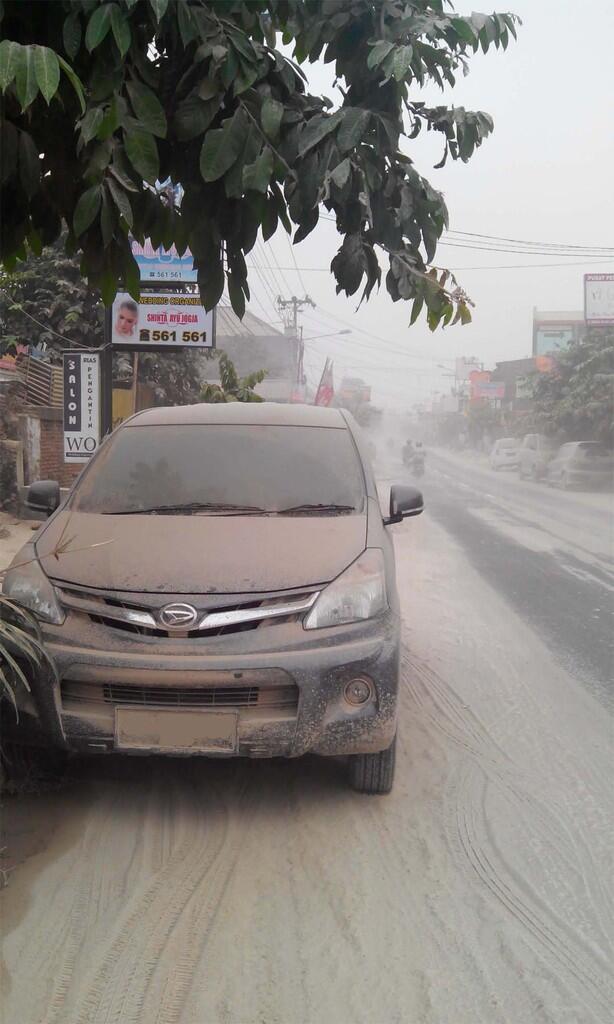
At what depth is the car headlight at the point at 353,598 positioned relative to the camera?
10.8 ft

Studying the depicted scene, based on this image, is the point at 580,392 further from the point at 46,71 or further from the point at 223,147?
the point at 46,71

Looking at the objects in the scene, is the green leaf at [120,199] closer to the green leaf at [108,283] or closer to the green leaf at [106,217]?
the green leaf at [106,217]

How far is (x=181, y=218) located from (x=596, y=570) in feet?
28.1

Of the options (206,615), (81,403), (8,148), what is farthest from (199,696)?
(81,403)

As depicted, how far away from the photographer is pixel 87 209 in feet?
8.42

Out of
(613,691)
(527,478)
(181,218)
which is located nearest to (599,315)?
(527,478)

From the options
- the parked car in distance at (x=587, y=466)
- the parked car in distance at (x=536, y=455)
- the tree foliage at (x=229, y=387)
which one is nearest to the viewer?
the tree foliage at (x=229, y=387)

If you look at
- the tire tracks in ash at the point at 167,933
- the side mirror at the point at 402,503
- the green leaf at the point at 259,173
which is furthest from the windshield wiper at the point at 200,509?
the green leaf at the point at 259,173

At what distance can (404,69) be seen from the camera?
2510 millimetres

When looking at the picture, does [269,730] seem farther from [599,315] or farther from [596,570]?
[599,315]

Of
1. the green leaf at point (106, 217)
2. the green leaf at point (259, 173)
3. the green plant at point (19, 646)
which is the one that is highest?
the green leaf at point (259, 173)

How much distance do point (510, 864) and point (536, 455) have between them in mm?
29166

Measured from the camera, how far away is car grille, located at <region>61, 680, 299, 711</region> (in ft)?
10.4

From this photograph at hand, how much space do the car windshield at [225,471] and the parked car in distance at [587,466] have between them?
22729mm
